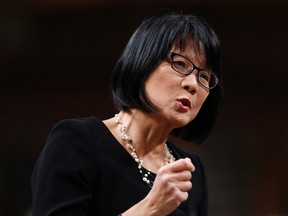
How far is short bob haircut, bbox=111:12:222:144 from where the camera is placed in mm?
864

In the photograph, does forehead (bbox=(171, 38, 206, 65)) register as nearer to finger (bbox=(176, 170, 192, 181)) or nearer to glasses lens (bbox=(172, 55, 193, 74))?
glasses lens (bbox=(172, 55, 193, 74))

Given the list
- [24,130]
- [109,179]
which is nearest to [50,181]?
[109,179]

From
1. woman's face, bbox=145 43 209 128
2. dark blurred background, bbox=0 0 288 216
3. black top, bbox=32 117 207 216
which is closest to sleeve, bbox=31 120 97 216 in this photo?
black top, bbox=32 117 207 216

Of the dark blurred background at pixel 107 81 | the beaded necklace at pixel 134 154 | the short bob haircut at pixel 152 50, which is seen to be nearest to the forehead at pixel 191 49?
the short bob haircut at pixel 152 50

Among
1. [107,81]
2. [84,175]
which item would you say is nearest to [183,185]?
[84,175]

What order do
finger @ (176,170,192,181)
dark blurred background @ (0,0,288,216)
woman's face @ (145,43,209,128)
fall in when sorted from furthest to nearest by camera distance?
dark blurred background @ (0,0,288,216) < woman's face @ (145,43,209,128) < finger @ (176,170,192,181)

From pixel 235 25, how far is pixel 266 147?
0.33 meters

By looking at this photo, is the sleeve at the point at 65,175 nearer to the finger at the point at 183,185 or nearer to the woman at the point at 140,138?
the woman at the point at 140,138

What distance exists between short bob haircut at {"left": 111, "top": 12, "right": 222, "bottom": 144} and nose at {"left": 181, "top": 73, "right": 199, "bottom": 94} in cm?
4

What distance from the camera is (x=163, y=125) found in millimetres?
886

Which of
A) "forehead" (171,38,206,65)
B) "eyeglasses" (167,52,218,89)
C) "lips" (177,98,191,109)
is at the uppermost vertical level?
"forehead" (171,38,206,65)

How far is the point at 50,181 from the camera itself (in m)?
0.77

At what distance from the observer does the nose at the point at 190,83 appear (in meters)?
0.85

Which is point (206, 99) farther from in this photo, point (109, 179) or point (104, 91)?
point (104, 91)
